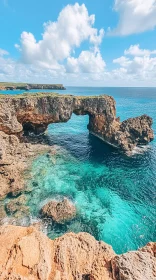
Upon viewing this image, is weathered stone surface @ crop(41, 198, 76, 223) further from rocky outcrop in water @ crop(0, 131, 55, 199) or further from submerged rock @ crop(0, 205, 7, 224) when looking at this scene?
rocky outcrop in water @ crop(0, 131, 55, 199)

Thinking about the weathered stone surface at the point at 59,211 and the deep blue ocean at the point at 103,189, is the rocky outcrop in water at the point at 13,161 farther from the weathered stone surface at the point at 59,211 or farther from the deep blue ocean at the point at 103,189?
the weathered stone surface at the point at 59,211

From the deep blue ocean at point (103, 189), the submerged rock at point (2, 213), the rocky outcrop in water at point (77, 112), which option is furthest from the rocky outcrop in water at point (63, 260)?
the rocky outcrop in water at point (77, 112)

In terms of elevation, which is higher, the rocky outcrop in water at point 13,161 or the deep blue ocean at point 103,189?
the rocky outcrop in water at point 13,161

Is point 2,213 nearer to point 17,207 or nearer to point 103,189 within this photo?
point 17,207

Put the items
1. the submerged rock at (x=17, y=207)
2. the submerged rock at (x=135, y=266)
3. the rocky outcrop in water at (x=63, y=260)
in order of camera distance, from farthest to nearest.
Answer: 1. the submerged rock at (x=17, y=207)
2. the rocky outcrop in water at (x=63, y=260)
3. the submerged rock at (x=135, y=266)

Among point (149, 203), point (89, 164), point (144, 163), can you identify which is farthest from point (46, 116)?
point (149, 203)

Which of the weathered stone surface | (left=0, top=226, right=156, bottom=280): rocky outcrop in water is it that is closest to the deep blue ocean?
the weathered stone surface

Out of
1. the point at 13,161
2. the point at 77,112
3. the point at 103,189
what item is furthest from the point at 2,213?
the point at 77,112
